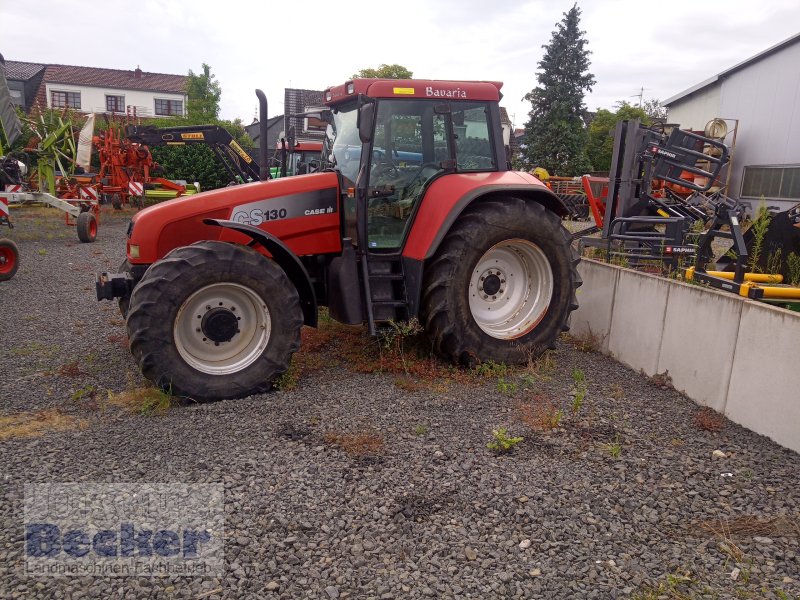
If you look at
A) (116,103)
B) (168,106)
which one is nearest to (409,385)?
(168,106)

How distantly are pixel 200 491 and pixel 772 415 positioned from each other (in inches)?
140

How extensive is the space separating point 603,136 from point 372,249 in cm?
3539

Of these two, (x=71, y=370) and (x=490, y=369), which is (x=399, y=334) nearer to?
(x=490, y=369)

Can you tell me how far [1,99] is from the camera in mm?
10492

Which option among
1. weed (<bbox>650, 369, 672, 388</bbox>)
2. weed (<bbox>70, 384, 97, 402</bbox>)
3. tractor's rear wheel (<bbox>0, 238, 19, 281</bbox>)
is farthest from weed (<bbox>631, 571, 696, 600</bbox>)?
tractor's rear wheel (<bbox>0, 238, 19, 281</bbox>)

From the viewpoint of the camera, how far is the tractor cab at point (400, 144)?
5.02 meters

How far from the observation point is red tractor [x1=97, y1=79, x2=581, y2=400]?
448cm

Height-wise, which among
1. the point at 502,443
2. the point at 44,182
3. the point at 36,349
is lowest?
the point at 36,349

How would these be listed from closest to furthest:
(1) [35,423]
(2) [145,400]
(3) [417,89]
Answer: (1) [35,423] < (2) [145,400] < (3) [417,89]

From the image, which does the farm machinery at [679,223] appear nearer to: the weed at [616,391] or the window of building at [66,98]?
the weed at [616,391]

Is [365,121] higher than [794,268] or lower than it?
higher

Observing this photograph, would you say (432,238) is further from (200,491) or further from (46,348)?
(46,348)

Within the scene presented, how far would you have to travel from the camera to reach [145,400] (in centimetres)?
436

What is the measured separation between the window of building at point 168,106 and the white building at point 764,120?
37652 mm
